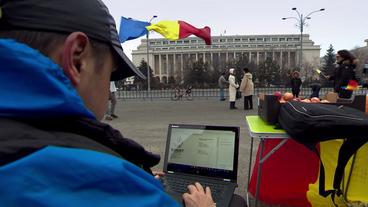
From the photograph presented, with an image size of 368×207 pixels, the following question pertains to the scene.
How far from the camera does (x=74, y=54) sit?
2.96 feet

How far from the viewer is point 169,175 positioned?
2740 millimetres

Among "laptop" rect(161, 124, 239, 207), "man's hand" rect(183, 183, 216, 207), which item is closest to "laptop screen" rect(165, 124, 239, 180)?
"laptop" rect(161, 124, 239, 207)

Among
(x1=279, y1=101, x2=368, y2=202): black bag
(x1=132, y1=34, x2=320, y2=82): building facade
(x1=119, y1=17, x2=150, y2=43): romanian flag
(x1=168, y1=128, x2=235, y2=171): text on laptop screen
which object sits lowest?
(x1=168, y1=128, x2=235, y2=171): text on laptop screen

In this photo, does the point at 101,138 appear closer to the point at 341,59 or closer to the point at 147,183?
the point at 147,183

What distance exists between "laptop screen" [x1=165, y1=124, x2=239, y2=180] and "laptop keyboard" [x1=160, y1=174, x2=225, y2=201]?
9 cm

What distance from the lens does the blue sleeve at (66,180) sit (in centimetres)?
70

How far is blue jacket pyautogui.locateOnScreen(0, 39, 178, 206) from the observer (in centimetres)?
70

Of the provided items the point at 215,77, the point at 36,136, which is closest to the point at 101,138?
the point at 36,136

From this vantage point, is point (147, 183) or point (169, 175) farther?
point (169, 175)

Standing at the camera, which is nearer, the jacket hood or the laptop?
the jacket hood

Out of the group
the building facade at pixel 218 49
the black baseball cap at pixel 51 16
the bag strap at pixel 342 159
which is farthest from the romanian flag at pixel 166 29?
the building facade at pixel 218 49

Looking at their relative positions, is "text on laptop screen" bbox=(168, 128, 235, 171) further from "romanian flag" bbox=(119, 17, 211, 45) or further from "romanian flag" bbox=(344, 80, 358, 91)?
"romanian flag" bbox=(119, 17, 211, 45)

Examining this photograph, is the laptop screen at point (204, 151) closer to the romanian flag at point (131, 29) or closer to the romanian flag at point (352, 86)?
the romanian flag at point (352, 86)

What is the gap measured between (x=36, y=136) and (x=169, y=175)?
202 centimetres
